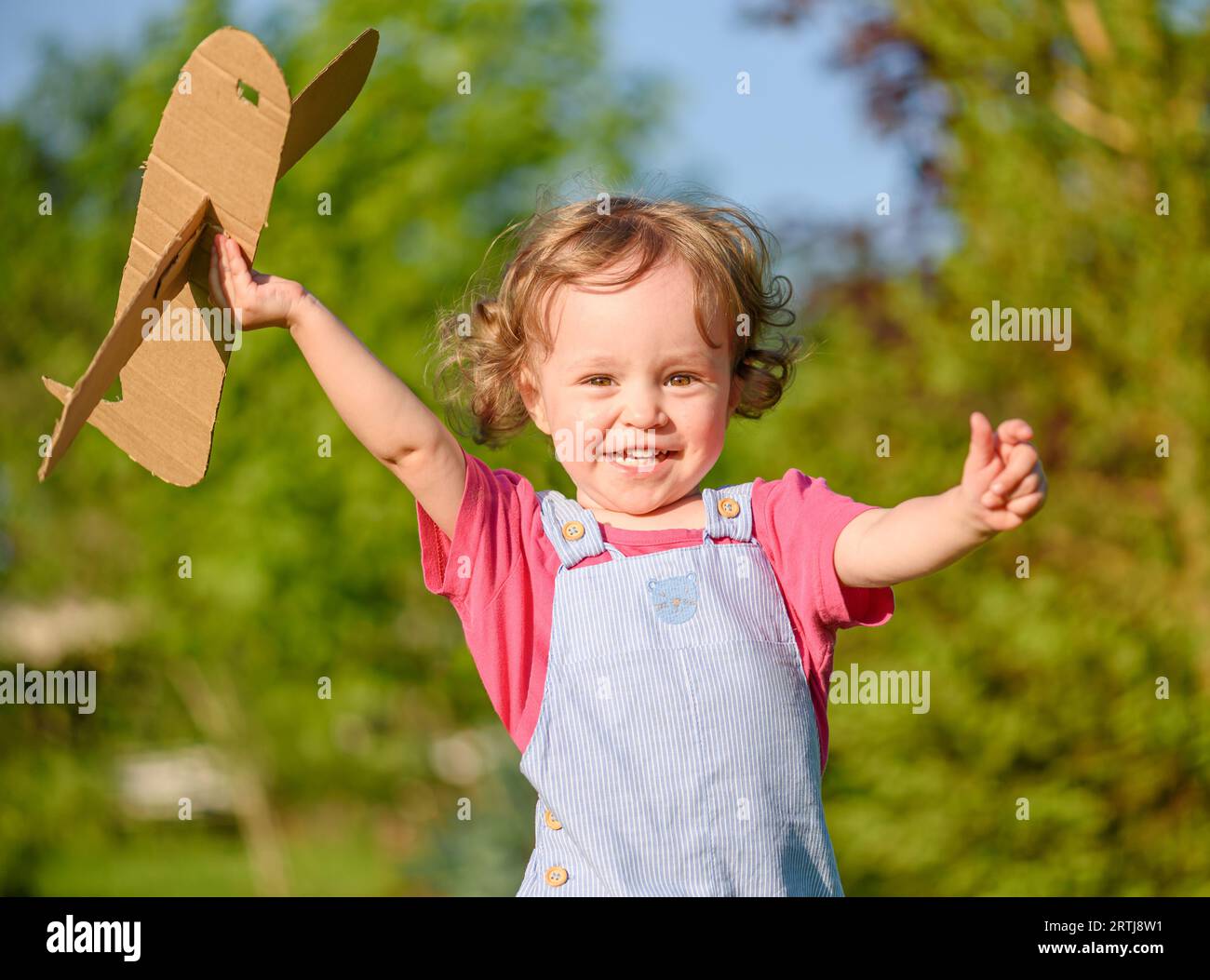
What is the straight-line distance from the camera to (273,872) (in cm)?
1119

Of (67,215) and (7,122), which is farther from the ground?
(7,122)

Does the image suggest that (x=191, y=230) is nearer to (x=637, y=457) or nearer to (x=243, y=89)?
(x=243, y=89)

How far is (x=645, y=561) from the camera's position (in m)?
2.03

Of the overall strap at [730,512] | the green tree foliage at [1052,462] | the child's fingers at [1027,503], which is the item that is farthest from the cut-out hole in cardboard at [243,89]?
the green tree foliage at [1052,462]

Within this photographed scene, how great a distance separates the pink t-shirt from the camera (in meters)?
2.01

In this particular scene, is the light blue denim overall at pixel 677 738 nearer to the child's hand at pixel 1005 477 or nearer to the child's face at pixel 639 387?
the child's face at pixel 639 387

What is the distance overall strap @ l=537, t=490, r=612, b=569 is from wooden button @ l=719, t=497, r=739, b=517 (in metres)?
0.19

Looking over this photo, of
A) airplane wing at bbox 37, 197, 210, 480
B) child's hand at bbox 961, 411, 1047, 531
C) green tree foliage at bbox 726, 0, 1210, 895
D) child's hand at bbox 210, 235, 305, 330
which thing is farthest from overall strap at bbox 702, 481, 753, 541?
green tree foliage at bbox 726, 0, 1210, 895

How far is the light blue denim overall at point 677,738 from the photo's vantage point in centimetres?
189

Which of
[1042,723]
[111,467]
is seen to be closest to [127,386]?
[1042,723]

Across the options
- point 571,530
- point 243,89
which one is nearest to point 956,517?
point 571,530

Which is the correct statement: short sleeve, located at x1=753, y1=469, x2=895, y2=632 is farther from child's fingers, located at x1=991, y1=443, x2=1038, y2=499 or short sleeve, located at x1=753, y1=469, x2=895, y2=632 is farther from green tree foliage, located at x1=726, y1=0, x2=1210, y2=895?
green tree foliage, located at x1=726, y1=0, x2=1210, y2=895

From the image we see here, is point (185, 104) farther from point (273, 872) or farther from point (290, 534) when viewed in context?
point (273, 872)
